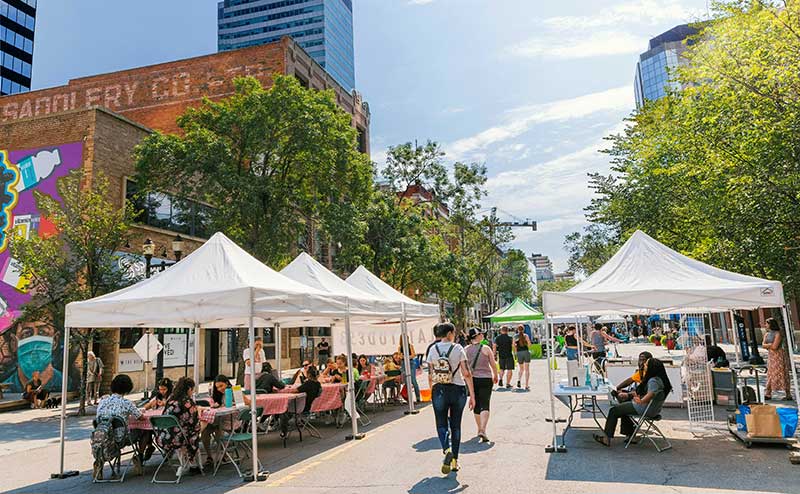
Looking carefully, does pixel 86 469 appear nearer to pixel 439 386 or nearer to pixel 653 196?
pixel 439 386

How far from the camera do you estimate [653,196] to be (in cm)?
2188

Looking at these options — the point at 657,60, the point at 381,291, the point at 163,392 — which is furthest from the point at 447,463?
the point at 657,60

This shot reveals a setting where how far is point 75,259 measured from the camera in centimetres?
1536

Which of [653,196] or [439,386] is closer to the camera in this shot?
[439,386]

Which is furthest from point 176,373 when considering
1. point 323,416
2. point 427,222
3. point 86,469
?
point 427,222

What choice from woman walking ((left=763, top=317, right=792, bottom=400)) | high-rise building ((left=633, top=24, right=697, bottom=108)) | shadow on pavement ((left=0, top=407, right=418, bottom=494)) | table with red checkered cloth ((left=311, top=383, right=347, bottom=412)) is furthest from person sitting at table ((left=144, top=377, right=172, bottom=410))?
high-rise building ((left=633, top=24, right=697, bottom=108))

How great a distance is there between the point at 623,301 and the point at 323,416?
292 inches

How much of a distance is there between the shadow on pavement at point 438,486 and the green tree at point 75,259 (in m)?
11.4

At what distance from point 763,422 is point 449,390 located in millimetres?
4848

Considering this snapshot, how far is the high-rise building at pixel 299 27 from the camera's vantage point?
128 meters

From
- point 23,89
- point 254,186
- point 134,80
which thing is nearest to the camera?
point 254,186

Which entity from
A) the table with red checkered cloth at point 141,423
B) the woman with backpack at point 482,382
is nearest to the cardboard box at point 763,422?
the woman with backpack at point 482,382

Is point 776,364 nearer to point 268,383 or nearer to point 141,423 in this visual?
point 268,383

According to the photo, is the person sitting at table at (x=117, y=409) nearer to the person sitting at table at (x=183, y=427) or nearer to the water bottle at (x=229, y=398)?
the person sitting at table at (x=183, y=427)
